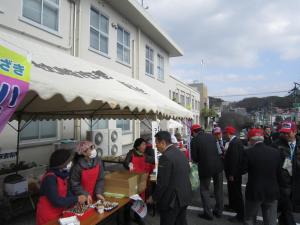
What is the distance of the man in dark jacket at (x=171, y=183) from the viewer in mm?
3518

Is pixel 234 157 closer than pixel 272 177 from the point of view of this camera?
No

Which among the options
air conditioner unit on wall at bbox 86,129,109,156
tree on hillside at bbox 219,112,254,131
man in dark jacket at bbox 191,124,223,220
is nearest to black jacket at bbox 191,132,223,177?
man in dark jacket at bbox 191,124,223,220

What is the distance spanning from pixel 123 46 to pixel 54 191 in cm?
1071

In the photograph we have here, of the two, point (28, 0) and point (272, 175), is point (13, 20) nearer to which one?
point (28, 0)

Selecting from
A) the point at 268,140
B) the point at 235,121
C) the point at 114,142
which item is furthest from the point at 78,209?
the point at 235,121

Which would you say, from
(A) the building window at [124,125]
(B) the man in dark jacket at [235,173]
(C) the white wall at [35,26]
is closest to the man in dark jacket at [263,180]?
(B) the man in dark jacket at [235,173]

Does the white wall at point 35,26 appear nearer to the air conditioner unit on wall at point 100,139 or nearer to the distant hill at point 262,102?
the air conditioner unit on wall at point 100,139

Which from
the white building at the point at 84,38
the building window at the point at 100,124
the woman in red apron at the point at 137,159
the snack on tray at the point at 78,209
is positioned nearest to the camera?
the snack on tray at the point at 78,209

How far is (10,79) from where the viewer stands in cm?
202

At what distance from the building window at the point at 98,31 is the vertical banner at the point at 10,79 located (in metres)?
8.37

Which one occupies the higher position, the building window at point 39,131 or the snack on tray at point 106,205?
the building window at point 39,131

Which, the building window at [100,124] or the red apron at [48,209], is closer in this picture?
the red apron at [48,209]

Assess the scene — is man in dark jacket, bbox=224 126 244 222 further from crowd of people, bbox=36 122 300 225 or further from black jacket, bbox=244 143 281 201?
black jacket, bbox=244 143 281 201

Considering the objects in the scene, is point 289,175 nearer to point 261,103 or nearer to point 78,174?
point 78,174
